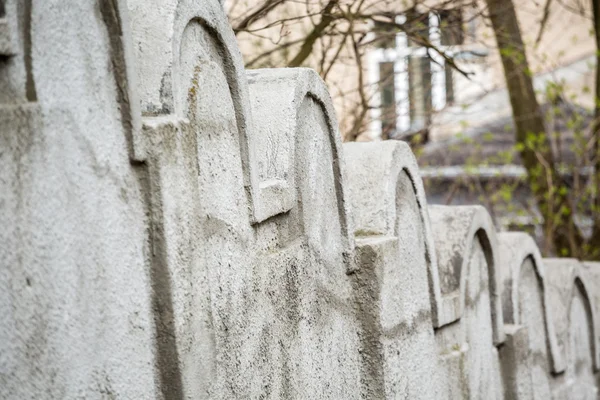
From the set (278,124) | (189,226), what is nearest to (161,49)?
(189,226)

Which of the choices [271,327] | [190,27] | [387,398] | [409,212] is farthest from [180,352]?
[409,212]

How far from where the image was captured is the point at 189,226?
1.79 meters

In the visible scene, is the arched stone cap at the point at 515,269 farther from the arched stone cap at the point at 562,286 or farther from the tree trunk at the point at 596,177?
the tree trunk at the point at 596,177

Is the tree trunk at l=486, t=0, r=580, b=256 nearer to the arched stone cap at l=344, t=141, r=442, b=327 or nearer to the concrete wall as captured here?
the concrete wall

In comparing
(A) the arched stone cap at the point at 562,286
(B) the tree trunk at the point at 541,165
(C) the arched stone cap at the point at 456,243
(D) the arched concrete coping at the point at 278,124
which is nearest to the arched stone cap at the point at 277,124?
(D) the arched concrete coping at the point at 278,124

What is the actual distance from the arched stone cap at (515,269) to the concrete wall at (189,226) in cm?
109

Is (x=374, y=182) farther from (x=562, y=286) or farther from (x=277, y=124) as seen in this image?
(x=562, y=286)

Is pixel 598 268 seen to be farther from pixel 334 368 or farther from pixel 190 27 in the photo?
pixel 190 27

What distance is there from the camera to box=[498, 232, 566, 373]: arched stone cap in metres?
4.21

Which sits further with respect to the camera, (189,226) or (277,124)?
(277,124)

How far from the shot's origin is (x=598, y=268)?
238 inches

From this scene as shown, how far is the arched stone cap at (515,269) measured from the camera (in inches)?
166

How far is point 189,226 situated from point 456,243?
74.9 inches

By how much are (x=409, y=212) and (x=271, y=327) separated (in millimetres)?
1027
